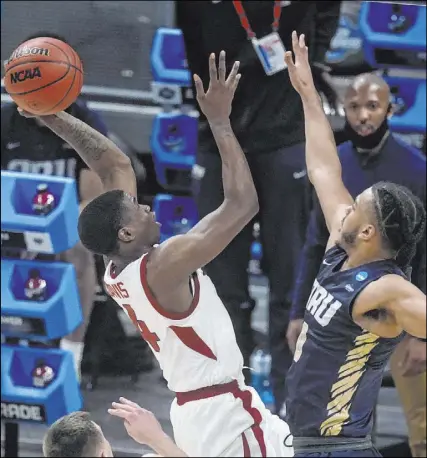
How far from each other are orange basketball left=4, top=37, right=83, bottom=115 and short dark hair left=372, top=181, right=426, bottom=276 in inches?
52.3

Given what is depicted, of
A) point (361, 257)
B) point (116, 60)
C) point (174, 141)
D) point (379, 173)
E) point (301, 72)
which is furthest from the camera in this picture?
point (116, 60)

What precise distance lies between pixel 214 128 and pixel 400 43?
88.2 inches

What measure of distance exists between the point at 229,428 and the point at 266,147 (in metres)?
2.00

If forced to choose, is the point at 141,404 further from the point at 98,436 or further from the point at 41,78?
the point at 98,436

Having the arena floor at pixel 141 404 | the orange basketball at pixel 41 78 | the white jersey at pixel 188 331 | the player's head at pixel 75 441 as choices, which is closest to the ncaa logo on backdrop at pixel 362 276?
the white jersey at pixel 188 331

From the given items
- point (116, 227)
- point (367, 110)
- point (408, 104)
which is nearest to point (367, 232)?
point (116, 227)

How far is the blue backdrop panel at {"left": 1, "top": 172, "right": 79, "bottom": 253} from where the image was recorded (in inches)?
239

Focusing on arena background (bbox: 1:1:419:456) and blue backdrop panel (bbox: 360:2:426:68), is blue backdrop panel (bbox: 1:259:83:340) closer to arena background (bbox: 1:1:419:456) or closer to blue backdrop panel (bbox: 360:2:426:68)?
arena background (bbox: 1:1:419:456)

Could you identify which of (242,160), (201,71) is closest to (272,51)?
(201,71)

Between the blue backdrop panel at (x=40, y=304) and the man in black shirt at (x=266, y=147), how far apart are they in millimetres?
702

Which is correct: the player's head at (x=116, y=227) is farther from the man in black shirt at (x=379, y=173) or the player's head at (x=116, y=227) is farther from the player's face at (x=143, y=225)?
the man in black shirt at (x=379, y=173)

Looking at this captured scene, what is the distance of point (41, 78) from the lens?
186 inches

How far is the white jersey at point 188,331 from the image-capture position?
4395 millimetres

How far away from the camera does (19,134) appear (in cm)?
685
